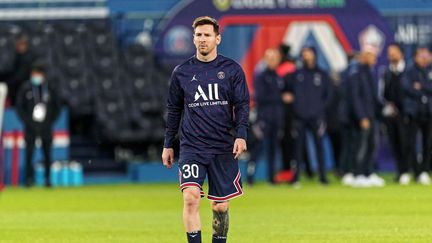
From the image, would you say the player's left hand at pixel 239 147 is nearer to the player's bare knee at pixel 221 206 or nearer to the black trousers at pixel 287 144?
the player's bare knee at pixel 221 206

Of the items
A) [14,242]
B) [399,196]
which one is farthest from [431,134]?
[14,242]

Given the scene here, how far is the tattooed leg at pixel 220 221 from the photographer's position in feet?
39.8

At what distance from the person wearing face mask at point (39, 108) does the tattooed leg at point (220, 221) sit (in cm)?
1461

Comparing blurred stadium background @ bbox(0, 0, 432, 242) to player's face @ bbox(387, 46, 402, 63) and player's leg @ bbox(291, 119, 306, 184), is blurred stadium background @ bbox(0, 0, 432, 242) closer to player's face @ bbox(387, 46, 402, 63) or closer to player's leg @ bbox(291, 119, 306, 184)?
player's leg @ bbox(291, 119, 306, 184)

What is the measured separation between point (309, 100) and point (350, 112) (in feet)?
2.58

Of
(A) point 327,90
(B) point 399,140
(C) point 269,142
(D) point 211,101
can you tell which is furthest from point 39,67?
(D) point 211,101

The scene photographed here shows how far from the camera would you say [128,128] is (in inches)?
1174

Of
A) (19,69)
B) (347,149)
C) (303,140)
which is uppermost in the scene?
(19,69)

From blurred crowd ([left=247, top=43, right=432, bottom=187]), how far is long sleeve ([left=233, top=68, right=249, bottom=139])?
13.2m

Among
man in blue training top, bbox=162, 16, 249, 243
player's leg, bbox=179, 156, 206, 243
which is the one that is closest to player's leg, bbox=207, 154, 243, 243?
man in blue training top, bbox=162, 16, 249, 243

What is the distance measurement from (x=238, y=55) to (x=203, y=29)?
63.5ft

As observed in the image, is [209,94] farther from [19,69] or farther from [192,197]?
[19,69]

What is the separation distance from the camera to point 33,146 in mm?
26844

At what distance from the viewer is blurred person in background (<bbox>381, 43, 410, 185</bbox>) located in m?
26.0
